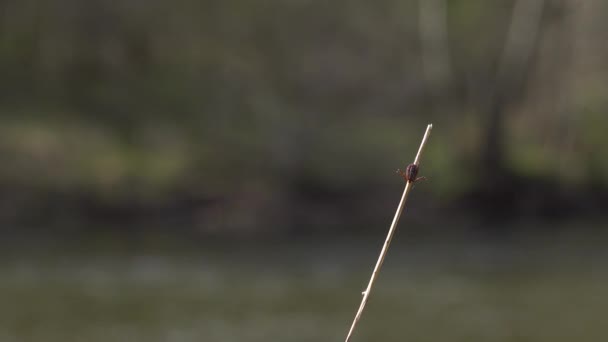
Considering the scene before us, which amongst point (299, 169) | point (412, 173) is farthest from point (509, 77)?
point (412, 173)

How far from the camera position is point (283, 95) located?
29.1 meters

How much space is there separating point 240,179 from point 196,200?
1.28 meters

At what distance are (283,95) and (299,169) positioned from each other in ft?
13.3

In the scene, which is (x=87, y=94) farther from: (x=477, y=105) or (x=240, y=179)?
(x=477, y=105)

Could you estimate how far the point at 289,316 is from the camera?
16516 millimetres

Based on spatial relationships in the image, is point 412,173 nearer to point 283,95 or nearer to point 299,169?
point 299,169

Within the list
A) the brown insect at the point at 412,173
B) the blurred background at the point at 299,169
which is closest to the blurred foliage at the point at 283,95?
the blurred background at the point at 299,169

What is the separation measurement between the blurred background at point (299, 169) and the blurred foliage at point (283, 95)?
2.7 inches

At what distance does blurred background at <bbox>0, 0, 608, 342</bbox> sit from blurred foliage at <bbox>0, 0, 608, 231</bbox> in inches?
2.7

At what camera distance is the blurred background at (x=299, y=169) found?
17.2 meters

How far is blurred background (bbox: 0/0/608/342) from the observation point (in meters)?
17.2

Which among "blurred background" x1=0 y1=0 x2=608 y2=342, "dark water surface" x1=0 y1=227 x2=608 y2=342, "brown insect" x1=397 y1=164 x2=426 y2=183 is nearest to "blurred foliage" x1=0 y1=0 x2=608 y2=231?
"blurred background" x1=0 y1=0 x2=608 y2=342

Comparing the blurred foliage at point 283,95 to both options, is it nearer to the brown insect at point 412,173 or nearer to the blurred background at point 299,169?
the blurred background at point 299,169

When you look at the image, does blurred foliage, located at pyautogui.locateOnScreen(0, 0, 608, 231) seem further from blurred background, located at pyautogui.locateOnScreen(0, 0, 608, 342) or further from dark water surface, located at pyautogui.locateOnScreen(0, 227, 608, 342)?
dark water surface, located at pyautogui.locateOnScreen(0, 227, 608, 342)
